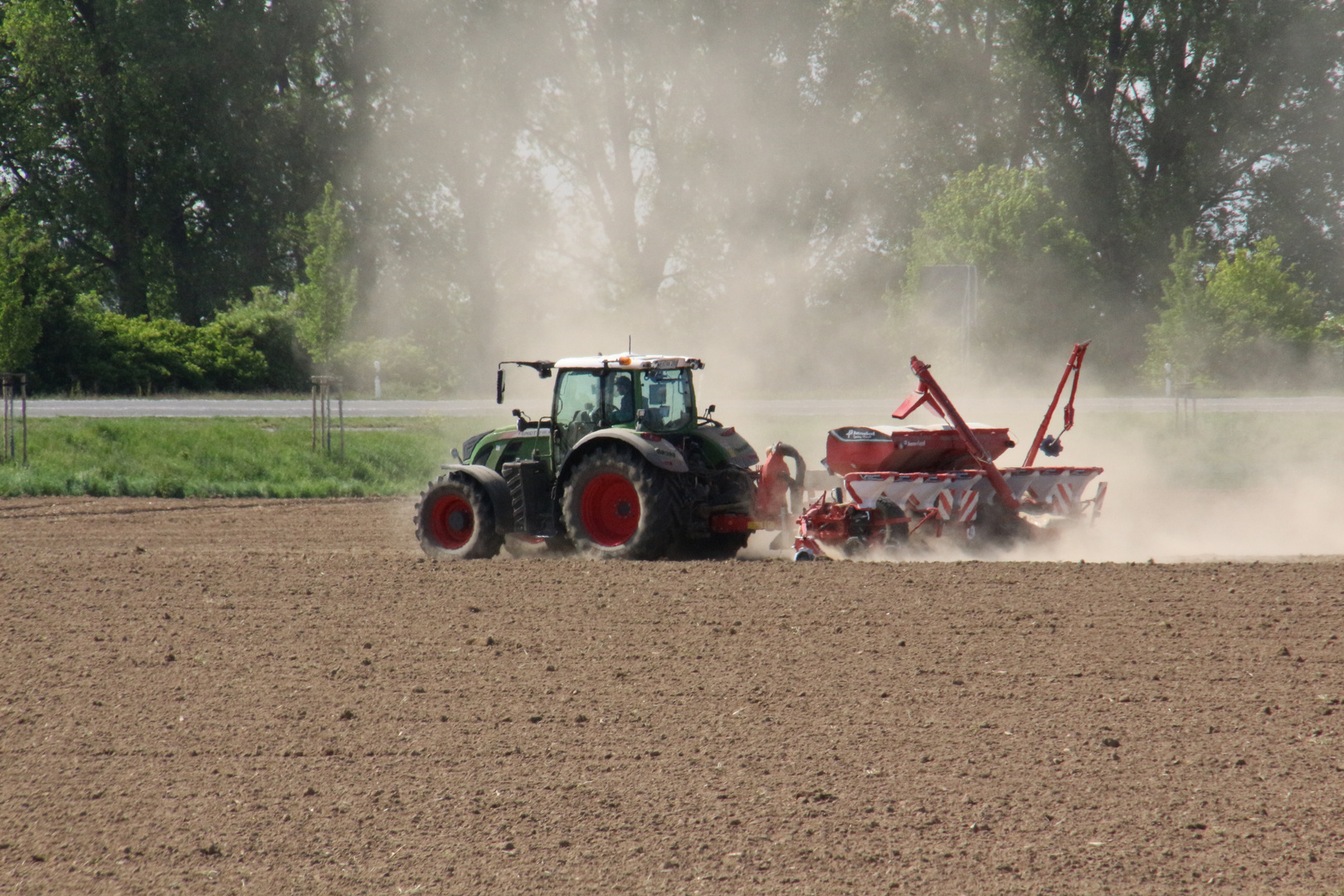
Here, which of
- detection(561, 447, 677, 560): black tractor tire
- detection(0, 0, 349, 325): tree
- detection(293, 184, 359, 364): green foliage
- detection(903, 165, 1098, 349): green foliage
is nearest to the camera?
detection(561, 447, 677, 560): black tractor tire

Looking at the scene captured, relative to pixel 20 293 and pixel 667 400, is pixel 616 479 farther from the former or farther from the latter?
pixel 20 293

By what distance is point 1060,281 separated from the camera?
3634cm

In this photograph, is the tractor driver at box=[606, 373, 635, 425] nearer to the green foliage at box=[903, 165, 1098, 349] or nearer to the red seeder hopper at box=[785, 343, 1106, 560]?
the red seeder hopper at box=[785, 343, 1106, 560]

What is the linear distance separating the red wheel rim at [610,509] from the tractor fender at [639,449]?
26cm

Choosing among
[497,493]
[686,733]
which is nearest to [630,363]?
[497,493]

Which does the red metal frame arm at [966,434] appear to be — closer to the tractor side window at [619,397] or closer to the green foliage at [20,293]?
the tractor side window at [619,397]

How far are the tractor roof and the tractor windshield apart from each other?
0.40 ft

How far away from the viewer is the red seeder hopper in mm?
10789

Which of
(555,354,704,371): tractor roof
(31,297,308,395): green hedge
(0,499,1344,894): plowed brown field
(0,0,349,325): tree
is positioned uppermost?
(0,0,349,325): tree

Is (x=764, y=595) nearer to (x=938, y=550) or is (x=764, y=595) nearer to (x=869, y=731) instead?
(x=938, y=550)

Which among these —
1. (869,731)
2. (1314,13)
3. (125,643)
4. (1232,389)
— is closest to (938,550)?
(869,731)

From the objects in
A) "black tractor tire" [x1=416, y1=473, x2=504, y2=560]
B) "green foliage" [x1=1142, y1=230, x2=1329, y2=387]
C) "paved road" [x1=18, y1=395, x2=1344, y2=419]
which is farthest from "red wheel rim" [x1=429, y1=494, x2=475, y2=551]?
"green foliage" [x1=1142, y1=230, x2=1329, y2=387]

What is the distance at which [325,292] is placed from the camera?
25109 millimetres

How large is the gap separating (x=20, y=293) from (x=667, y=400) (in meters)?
17.7
